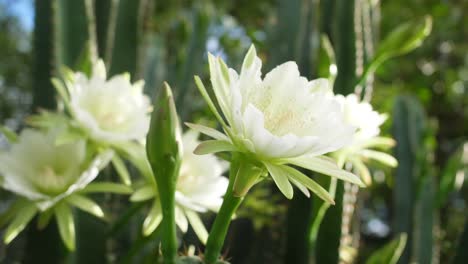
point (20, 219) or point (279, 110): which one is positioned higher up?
point (279, 110)

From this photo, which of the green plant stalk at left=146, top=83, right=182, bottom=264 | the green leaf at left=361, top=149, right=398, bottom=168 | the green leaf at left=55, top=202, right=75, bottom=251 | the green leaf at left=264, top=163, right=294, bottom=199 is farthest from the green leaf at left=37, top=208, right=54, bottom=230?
the green leaf at left=361, top=149, right=398, bottom=168

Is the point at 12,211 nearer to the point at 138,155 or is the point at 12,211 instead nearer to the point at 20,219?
the point at 20,219

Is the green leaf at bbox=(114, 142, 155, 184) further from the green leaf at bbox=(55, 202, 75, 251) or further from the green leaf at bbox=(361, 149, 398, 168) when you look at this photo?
the green leaf at bbox=(361, 149, 398, 168)

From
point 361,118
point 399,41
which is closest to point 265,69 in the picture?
point 399,41

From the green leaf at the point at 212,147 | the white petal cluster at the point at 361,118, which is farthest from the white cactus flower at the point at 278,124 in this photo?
the white petal cluster at the point at 361,118

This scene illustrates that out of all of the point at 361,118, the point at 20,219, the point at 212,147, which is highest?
the point at 361,118

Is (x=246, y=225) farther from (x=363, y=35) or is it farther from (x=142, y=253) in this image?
(x=363, y=35)
